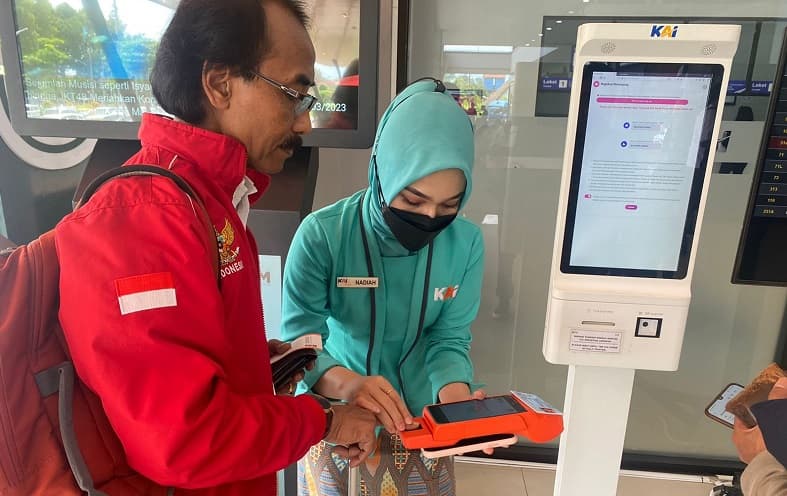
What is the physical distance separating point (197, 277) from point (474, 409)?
0.55 metres

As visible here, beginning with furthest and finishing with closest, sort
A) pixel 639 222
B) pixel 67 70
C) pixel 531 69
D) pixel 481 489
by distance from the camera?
pixel 481 489 < pixel 531 69 < pixel 67 70 < pixel 639 222

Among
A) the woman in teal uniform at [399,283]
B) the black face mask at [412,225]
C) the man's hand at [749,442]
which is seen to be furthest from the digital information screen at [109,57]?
the man's hand at [749,442]

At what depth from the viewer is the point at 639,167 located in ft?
2.98

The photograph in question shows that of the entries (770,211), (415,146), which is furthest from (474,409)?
(770,211)

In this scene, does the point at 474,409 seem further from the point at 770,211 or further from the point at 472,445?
the point at 770,211

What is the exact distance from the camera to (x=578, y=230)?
3.13 ft

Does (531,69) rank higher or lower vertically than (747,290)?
higher

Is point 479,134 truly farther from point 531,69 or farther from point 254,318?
point 254,318

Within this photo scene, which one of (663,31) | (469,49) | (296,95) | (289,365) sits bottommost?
(289,365)

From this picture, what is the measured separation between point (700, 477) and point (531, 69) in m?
1.90

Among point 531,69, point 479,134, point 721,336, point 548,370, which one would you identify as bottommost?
point 548,370

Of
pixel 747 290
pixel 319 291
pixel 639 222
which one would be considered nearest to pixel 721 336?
pixel 747 290

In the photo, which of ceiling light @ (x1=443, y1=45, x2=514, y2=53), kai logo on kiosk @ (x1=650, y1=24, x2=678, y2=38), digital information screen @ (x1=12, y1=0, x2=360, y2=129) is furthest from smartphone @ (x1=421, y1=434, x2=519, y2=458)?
ceiling light @ (x1=443, y1=45, x2=514, y2=53)

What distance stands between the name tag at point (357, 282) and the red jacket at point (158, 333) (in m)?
0.47
